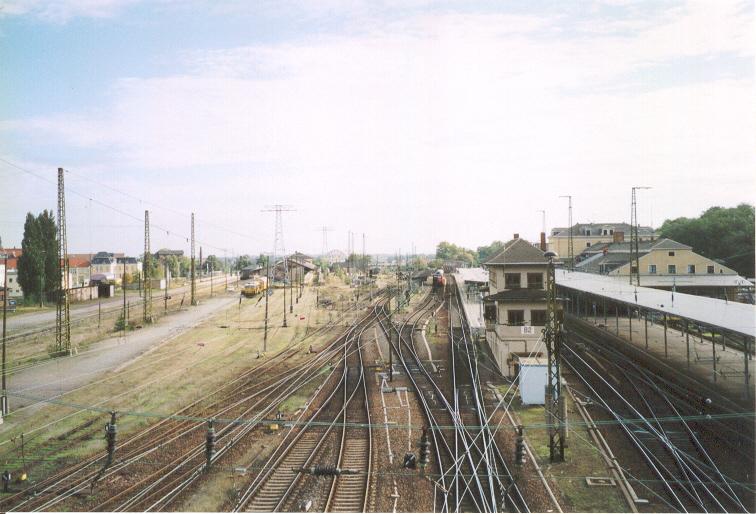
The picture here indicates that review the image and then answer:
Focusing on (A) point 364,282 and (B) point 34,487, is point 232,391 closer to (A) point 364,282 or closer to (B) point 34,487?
(B) point 34,487

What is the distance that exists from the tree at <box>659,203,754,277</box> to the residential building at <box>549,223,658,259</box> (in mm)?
11470

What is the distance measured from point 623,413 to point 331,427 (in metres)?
10.8

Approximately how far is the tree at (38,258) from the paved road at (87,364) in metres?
16.3

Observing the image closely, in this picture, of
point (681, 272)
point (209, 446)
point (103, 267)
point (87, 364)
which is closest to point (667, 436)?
point (209, 446)

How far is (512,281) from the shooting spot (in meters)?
25.1

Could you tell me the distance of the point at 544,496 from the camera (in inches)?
480

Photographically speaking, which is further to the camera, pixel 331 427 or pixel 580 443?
pixel 331 427

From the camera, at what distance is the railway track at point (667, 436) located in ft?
38.9

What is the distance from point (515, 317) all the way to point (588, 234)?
53088mm

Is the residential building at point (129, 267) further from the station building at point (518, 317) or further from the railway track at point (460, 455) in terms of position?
the railway track at point (460, 455)

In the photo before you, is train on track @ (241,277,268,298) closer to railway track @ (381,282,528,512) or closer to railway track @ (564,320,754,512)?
railway track @ (381,282,528,512)

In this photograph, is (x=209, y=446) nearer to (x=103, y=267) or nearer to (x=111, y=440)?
(x=111, y=440)

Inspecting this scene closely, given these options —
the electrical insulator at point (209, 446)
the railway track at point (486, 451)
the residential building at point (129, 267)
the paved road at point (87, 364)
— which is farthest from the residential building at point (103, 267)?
the electrical insulator at point (209, 446)

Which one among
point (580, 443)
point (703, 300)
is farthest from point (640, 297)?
point (580, 443)
